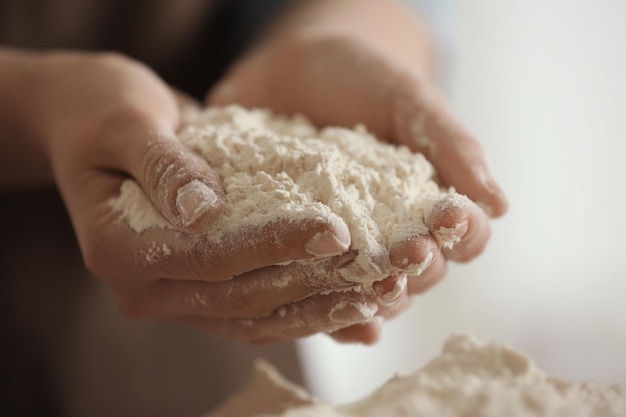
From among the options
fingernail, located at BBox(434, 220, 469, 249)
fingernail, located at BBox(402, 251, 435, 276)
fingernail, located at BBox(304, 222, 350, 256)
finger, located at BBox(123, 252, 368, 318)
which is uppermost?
fingernail, located at BBox(434, 220, 469, 249)

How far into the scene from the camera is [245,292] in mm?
497

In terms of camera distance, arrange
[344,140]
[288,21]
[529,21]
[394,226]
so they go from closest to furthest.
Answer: [394,226] → [344,140] → [288,21] → [529,21]

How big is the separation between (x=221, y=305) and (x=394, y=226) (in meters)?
0.14

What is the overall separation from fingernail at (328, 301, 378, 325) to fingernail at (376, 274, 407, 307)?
11mm

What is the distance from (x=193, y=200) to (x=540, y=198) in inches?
39.9

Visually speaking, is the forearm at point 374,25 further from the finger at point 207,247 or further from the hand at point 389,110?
the finger at point 207,247

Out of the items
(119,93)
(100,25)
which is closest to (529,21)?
(100,25)

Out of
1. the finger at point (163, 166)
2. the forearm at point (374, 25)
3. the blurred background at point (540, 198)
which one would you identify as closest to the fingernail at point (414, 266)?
the finger at point (163, 166)

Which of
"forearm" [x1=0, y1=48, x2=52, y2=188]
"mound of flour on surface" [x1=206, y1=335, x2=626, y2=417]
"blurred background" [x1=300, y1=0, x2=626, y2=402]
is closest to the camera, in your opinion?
"mound of flour on surface" [x1=206, y1=335, x2=626, y2=417]

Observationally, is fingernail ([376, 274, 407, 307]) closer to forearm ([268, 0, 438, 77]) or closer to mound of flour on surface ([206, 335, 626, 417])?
mound of flour on surface ([206, 335, 626, 417])

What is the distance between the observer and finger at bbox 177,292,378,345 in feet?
1.55

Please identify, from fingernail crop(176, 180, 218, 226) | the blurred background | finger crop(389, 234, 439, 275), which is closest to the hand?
finger crop(389, 234, 439, 275)

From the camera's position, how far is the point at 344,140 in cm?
59

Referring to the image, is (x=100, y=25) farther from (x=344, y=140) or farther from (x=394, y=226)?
(x=394, y=226)
